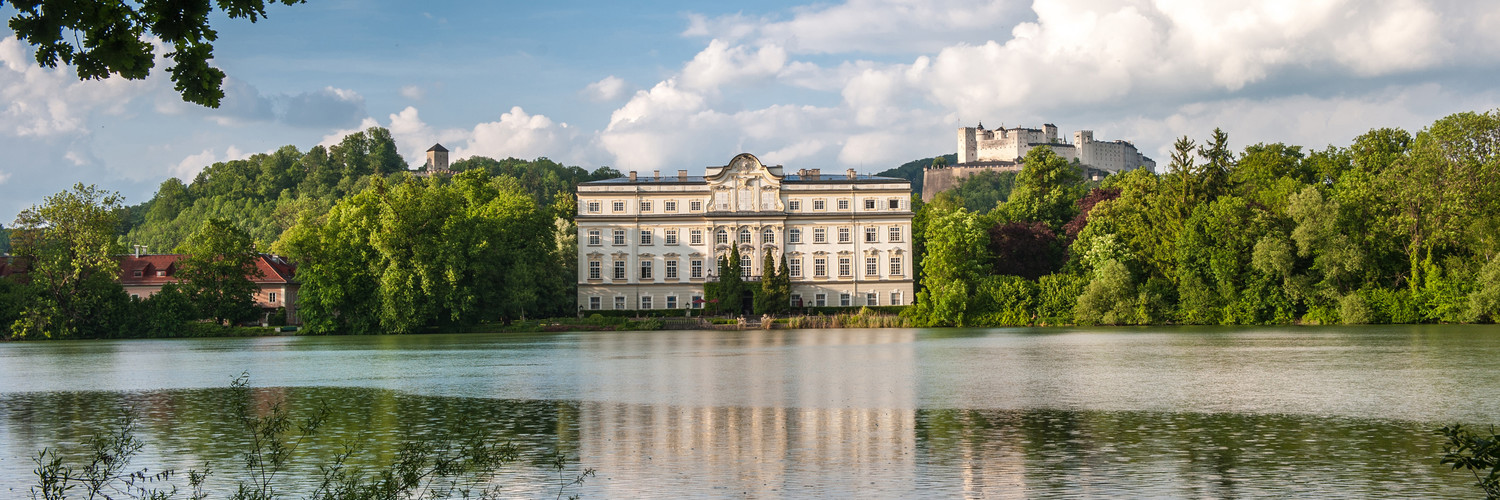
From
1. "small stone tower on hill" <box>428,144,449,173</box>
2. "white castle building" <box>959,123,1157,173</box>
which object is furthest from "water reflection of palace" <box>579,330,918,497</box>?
"white castle building" <box>959,123,1157,173</box>

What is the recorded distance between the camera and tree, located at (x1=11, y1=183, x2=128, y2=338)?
58897 mm

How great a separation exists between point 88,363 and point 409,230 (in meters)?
25.5

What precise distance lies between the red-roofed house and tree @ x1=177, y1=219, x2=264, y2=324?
223 inches

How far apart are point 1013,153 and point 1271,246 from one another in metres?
123

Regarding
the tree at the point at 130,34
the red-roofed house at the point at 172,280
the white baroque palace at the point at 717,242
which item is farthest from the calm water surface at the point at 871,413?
the white baroque palace at the point at 717,242

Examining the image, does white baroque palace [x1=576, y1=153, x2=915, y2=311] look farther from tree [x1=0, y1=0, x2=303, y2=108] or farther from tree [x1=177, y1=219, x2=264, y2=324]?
tree [x1=0, y1=0, x2=303, y2=108]

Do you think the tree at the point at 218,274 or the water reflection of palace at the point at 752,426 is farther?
the tree at the point at 218,274

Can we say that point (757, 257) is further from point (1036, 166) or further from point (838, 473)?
point (838, 473)

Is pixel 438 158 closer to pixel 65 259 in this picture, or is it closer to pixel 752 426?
pixel 65 259

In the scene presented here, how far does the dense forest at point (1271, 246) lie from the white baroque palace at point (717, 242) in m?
9.09

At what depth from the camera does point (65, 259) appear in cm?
5884

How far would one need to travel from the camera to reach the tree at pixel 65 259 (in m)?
58.9

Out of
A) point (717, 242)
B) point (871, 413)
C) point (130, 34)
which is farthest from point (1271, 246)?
point (130, 34)

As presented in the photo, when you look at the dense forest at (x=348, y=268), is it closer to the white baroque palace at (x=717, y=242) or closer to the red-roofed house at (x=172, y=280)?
the red-roofed house at (x=172, y=280)
